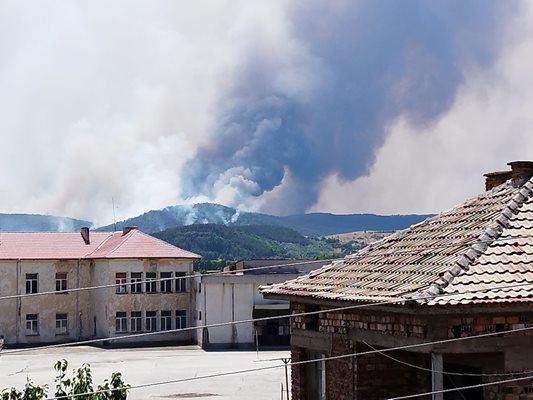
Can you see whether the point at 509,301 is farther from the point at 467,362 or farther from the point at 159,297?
the point at 159,297

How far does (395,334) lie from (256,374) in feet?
89.4

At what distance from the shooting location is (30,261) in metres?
58.9

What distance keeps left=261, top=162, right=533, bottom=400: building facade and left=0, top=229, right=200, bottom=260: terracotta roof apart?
136 ft

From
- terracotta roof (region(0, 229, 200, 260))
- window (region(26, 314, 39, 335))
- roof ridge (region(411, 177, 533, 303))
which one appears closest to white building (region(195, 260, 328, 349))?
terracotta roof (region(0, 229, 200, 260))

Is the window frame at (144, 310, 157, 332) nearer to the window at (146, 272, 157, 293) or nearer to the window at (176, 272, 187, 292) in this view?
the window at (146, 272, 157, 293)

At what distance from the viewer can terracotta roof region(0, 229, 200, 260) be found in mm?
58094

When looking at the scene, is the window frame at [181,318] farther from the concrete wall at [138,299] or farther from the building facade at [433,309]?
the building facade at [433,309]

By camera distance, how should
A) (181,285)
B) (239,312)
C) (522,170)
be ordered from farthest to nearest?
(181,285) → (239,312) → (522,170)

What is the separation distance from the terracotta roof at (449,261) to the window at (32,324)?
4391 cm

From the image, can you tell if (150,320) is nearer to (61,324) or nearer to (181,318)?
(181,318)

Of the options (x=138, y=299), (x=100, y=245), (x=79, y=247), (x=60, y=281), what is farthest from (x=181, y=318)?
(x=79, y=247)

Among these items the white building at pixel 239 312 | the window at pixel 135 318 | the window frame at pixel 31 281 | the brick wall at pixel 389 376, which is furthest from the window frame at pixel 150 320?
the brick wall at pixel 389 376

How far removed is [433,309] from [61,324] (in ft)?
165

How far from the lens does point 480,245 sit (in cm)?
1297
